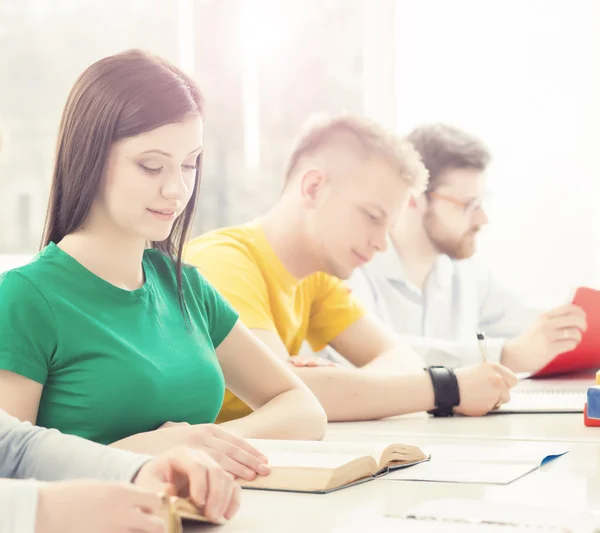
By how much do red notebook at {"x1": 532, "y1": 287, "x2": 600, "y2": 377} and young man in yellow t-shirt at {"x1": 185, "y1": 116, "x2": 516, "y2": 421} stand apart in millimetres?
515

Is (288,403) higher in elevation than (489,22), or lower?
lower

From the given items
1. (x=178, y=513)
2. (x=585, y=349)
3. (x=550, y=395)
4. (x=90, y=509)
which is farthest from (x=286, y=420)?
(x=585, y=349)

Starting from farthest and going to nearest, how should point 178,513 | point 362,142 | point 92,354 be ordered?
1. point 362,142
2. point 92,354
3. point 178,513

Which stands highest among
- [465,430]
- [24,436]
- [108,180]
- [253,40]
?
[253,40]

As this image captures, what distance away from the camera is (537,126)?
11.4 feet

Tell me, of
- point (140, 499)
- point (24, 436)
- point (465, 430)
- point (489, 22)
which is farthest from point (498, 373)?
point (489, 22)

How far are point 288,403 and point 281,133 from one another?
230 cm

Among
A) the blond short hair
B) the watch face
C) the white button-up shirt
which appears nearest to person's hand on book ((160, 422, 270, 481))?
the blond short hair

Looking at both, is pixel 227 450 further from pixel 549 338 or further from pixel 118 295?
pixel 549 338

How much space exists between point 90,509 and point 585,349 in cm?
196

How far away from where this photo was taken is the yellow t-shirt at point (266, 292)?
5.57 ft

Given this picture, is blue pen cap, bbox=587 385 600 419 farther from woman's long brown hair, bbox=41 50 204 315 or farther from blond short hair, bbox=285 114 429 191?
woman's long brown hair, bbox=41 50 204 315

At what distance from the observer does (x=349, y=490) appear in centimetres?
96

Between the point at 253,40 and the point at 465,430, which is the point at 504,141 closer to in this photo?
the point at 253,40
